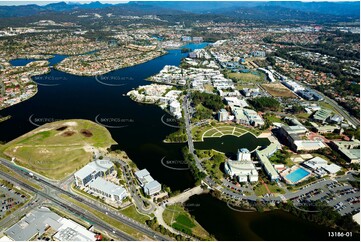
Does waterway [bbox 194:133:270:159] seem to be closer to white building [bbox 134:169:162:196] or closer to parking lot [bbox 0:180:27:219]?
white building [bbox 134:169:162:196]

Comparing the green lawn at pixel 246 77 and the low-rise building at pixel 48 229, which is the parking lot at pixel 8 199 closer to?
the low-rise building at pixel 48 229

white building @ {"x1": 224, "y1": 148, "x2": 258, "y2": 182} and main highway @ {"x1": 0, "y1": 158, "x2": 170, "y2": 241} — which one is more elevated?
white building @ {"x1": 224, "y1": 148, "x2": 258, "y2": 182}

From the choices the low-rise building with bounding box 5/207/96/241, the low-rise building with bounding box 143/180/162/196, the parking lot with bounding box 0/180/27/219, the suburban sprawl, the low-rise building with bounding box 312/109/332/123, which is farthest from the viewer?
the low-rise building with bounding box 312/109/332/123

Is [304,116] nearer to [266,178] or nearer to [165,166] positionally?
[266,178]

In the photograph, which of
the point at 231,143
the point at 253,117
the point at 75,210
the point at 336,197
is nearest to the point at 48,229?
the point at 75,210

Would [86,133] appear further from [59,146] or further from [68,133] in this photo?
[59,146]

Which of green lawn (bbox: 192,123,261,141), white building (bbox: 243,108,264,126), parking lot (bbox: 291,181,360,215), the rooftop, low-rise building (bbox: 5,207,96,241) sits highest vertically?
the rooftop

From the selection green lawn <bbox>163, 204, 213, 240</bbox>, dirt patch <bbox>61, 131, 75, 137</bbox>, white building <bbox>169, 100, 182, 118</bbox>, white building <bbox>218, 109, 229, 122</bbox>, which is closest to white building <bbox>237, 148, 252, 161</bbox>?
green lawn <bbox>163, 204, 213, 240</bbox>
